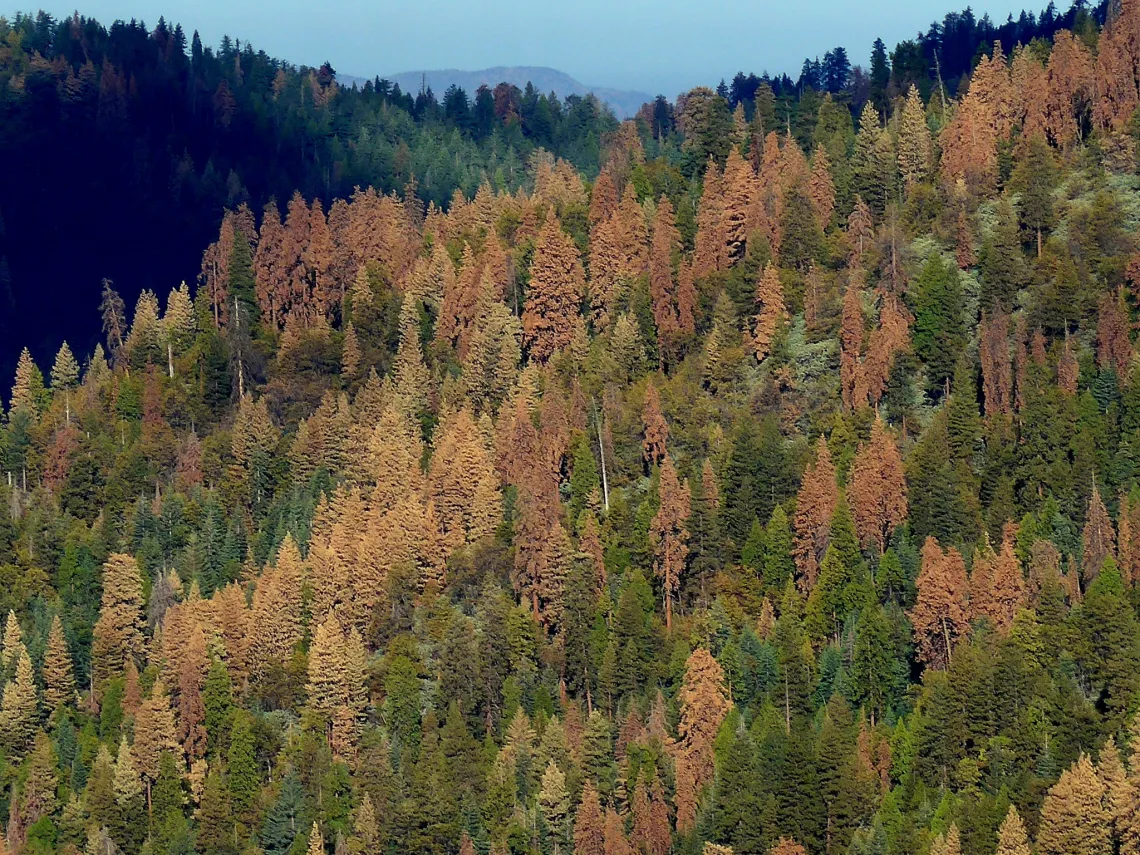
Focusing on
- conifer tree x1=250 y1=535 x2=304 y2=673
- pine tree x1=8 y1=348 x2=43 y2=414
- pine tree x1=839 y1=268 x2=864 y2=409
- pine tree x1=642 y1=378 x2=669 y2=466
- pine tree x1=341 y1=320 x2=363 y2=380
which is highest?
pine tree x1=8 y1=348 x2=43 y2=414

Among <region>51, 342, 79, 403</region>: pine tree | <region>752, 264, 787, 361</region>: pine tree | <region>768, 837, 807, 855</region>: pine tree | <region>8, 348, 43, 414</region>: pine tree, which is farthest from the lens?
<region>51, 342, 79, 403</region>: pine tree

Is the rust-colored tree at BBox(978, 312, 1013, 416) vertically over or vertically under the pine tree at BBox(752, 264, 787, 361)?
under

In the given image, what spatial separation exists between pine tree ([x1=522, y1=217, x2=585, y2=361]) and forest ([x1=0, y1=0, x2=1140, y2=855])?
0.29 m

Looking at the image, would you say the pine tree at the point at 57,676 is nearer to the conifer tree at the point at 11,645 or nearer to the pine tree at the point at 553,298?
the conifer tree at the point at 11,645

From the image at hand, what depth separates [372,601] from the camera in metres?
134

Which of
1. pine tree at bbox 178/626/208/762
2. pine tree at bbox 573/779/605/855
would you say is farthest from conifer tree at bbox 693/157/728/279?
pine tree at bbox 573/779/605/855

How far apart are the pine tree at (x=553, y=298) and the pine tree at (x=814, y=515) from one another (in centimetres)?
3007

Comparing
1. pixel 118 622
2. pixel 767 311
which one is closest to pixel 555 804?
pixel 118 622

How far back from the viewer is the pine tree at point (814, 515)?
413 ft

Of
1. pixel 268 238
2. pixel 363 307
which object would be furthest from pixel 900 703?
pixel 268 238

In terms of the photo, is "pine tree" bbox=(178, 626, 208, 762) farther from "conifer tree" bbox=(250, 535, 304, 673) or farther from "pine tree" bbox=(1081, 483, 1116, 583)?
"pine tree" bbox=(1081, 483, 1116, 583)

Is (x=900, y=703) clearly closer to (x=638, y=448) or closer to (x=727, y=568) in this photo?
Result: (x=727, y=568)

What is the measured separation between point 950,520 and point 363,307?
5882 cm

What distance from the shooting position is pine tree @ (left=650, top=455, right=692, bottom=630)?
128625 mm
